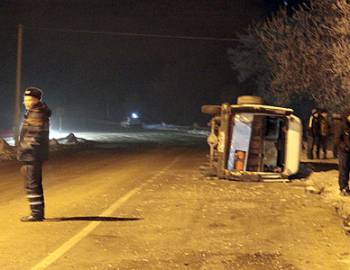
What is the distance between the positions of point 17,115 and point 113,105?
340 ft

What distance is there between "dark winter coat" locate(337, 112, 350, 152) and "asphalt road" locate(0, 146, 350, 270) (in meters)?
1.10

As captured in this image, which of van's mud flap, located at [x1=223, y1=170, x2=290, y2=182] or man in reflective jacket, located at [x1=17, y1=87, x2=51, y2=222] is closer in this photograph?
man in reflective jacket, located at [x1=17, y1=87, x2=51, y2=222]

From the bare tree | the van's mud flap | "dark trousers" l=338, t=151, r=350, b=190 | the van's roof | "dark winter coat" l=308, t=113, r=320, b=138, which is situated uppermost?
the bare tree

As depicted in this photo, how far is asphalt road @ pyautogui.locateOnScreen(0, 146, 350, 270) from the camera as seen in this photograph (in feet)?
20.9

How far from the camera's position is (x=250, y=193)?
1181 cm

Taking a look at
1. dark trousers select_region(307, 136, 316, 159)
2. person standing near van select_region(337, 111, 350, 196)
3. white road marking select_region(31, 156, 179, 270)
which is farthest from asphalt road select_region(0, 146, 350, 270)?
dark trousers select_region(307, 136, 316, 159)

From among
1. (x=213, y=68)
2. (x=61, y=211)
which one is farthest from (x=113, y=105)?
(x=61, y=211)

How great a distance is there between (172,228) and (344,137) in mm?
4465

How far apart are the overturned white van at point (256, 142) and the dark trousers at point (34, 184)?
6403 mm

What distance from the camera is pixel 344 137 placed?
35.9ft

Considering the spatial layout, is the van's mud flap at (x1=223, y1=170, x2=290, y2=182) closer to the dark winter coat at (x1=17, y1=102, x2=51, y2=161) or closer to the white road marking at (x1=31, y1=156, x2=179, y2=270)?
the white road marking at (x1=31, y1=156, x2=179, y2=270)

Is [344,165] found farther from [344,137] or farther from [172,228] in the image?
[172,228]

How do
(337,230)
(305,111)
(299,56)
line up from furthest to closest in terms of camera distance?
(305,111)
(299,56)
(337,230)

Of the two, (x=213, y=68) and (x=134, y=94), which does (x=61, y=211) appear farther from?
(x=134, y=94)
